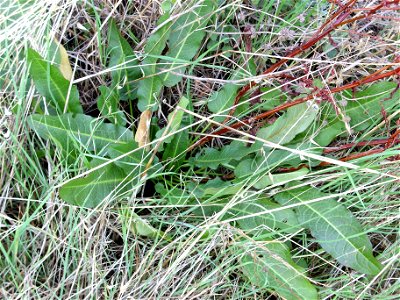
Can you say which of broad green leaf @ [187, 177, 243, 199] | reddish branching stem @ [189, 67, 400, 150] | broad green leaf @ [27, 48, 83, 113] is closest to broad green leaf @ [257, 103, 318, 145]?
reddish branching stem @ [189, 67, 400, 150]

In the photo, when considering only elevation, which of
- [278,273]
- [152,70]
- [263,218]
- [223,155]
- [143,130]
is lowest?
[278,273]

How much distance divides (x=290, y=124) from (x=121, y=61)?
1.55ft

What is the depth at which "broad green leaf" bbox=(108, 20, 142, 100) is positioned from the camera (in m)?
1.36

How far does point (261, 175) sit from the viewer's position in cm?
134

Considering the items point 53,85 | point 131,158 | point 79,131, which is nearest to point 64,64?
point 53,85

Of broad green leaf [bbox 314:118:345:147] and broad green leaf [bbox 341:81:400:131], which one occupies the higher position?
broad green leaf [bbox 341:81:400:131]

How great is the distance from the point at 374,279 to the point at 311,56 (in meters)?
0.66

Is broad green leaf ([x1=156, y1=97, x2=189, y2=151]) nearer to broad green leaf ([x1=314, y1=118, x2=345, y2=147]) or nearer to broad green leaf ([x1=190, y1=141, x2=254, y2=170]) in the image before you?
broad green leaf ([x1=190, y1=141, x2=254, y2=170])

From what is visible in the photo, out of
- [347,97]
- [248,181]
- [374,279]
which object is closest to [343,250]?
[374,279]

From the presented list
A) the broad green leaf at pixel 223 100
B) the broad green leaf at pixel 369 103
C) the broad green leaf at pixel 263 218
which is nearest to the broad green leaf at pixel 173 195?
the broad green leaf at pixel 263 218

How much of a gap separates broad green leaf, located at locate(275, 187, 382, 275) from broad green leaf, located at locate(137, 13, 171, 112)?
476 mm

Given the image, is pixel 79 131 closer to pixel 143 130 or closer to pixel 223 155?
pixel 143 130

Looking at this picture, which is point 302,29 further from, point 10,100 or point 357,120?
point 10,100

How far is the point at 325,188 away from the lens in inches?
55.0
